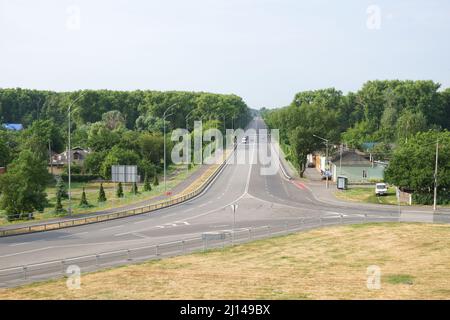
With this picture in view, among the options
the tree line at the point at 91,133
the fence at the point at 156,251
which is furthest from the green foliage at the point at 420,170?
the tree line at the point at 91,133

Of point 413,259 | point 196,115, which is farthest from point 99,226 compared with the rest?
point 196,115

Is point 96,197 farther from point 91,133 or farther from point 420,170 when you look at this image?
point 91,133

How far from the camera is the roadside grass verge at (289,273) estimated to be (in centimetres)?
2328

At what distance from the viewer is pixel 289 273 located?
27.7m

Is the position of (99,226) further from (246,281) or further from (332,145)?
(332,145)

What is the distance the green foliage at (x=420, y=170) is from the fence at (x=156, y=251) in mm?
10334

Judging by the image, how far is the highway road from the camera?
1345 inches

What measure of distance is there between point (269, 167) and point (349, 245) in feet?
207

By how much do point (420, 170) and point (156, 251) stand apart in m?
34.1

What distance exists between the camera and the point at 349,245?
118 ft

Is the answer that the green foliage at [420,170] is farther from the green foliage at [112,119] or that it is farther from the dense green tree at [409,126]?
the green foliage at [112,119]

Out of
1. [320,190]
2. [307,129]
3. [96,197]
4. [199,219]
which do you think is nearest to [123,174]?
[96,197]

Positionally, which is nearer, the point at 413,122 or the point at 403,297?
the point at 403,297
